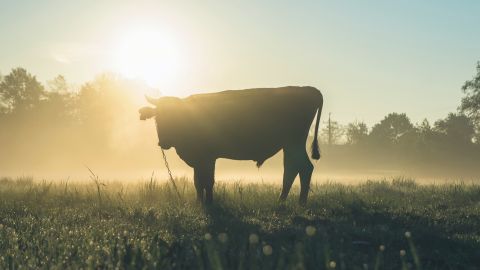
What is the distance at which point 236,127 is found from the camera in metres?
10.5

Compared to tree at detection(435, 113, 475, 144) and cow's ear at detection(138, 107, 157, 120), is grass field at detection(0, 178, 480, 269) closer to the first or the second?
cow's ear at detection(138, 107, 157, 120)

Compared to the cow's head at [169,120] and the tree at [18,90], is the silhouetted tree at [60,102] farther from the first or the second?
the cow's head at [169,120]

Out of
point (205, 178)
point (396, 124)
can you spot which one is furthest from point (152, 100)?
point (396, 124)

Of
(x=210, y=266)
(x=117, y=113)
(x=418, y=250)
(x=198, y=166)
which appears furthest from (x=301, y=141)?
(x=117, y=113)

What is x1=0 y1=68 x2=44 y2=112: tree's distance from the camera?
2660 inches

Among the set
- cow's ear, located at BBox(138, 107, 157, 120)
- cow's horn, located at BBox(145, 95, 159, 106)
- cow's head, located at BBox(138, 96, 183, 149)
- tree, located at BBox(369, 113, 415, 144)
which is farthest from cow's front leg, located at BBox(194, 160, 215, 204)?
tree, located at BBox(369, 113, 415, 144)

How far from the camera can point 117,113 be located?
66438 mm

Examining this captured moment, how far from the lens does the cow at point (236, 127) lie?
1027 cm

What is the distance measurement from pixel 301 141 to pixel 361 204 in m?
2.03

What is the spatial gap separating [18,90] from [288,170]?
2621 inches

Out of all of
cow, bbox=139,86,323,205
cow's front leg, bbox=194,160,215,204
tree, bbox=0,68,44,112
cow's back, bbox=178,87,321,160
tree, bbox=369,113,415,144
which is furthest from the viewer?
tree, bbox=369,113,415,144

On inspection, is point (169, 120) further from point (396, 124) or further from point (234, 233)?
point (396, 124)

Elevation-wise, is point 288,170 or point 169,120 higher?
point 169,120

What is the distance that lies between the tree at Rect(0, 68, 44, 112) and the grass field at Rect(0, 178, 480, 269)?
61.6 meters
